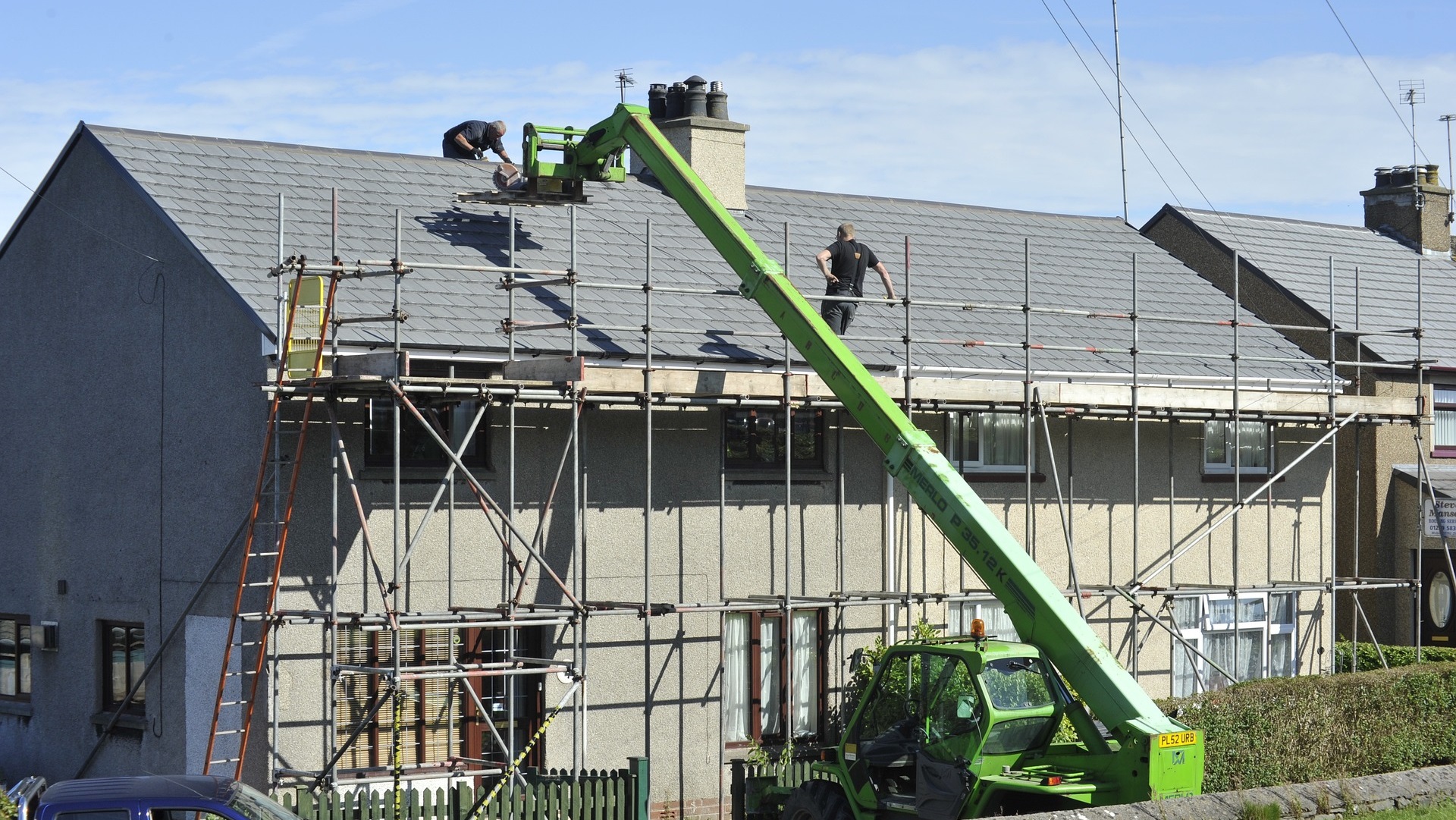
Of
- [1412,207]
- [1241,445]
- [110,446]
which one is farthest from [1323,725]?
[1412,207]

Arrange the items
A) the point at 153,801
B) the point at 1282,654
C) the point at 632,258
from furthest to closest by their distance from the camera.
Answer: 1. the point at 1282,654
2. the point at 632,258
3. the point at 153,801

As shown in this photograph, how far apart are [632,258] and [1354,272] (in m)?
11.7

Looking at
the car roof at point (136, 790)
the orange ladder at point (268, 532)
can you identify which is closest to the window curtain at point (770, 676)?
the orange ladder at point (268, 532)

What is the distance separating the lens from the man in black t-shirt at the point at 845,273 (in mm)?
18000

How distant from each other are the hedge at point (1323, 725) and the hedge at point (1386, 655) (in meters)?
3.29

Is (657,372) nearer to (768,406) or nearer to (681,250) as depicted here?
(768,406)

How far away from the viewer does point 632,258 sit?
1872 cm

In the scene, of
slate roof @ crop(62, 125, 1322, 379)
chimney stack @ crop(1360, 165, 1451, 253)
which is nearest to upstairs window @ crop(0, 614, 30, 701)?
slate roof @ crop(62, 125, 1322, 379)

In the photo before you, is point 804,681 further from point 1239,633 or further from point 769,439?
point 1239,633

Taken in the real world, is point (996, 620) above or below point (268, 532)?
below

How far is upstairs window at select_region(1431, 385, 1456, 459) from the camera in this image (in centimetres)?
2441

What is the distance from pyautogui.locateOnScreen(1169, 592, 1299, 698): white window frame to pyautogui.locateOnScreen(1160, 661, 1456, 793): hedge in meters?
2.27

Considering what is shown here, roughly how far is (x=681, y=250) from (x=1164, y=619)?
23.1 ft

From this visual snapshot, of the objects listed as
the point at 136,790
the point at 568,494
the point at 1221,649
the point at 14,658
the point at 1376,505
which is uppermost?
the point at 568,494
